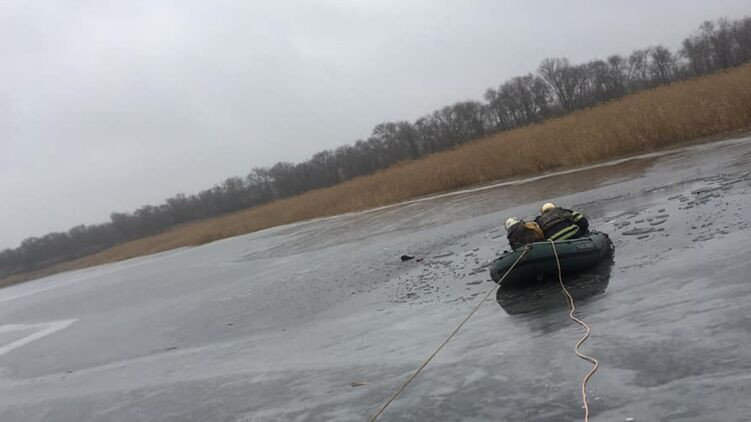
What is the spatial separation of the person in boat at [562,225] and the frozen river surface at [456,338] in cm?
61

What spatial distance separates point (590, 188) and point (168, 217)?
107 m

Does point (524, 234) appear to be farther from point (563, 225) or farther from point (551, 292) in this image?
point (551, 292)

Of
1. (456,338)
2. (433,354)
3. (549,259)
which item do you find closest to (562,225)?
(549,259)

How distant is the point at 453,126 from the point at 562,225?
86011 millimetres

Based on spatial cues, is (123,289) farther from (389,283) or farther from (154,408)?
(154,408)

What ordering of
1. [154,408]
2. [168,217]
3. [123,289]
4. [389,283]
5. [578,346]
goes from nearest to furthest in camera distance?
[578,346]
[154,408]
[389,283]
[123,289]
[168,217]

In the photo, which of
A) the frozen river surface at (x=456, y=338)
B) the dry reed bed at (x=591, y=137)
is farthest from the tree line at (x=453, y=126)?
the frozen river surface at (x=456, y=338)

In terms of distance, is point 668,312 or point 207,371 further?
point 207,371

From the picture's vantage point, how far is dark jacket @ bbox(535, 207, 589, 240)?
8.30 metres

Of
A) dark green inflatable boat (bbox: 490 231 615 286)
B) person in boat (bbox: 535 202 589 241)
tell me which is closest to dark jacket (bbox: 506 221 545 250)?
person in boat (bbox: 535 202 589 241)

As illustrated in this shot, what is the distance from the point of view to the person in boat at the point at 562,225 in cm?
830

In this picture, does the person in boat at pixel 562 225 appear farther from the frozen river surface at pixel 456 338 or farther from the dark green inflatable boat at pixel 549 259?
the frozen river surface at pixel 456 338

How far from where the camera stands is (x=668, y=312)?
5.72m

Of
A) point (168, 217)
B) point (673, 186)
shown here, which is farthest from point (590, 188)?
point (168, 217)
